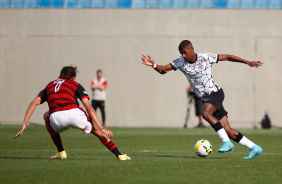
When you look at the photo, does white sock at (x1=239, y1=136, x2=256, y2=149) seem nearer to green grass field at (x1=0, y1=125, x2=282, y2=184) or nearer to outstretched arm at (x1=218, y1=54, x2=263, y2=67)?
green grass field at (x1=0, y1=125, x2=282, y2=184)

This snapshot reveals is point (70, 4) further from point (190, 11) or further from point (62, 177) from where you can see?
point (62, 177)

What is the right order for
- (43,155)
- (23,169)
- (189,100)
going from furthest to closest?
1. (189,100)
2. (43,155)
3. (23,169)

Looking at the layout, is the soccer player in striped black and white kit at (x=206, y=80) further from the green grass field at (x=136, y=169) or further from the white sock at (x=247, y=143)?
the green grass field at (x=136, y=169)

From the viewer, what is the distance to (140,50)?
30.0m

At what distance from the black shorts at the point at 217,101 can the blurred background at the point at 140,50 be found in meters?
18.5

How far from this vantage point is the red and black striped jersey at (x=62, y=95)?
966 cm

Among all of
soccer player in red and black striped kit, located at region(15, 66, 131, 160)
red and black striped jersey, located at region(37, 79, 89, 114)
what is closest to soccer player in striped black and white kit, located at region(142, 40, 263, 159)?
soccer player in red and black striped kit, located at region(15, 66, 131, 160)

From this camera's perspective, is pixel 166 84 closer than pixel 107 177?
No

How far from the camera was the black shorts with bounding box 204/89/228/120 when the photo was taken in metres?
10.8

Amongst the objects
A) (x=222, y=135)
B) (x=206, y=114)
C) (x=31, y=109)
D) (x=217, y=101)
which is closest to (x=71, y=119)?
(x=31, y=109)

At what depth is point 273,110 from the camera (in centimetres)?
2972

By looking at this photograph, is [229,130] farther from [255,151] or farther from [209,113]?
[255,151]

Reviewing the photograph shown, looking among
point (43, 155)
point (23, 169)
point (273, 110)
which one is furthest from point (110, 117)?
point (23, 169)

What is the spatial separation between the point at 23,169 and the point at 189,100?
21466mm
